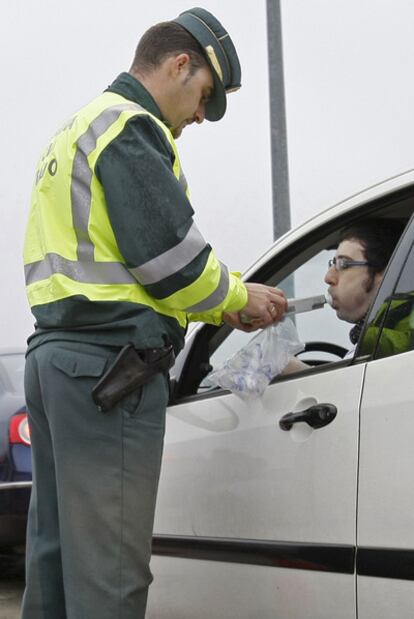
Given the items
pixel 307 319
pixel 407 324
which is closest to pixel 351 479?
pixel 407 324

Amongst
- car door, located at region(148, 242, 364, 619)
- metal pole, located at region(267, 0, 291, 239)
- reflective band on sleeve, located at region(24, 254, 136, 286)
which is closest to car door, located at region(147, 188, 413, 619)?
car door, located at region(148, 242, 364, 619)

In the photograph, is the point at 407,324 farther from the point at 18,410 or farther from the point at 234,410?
the point at 18,410

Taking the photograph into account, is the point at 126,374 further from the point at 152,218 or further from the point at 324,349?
the point at 324,349

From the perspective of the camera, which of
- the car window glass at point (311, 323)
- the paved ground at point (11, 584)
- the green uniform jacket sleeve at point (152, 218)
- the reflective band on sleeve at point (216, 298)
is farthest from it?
the paved ground at point (11, 584)

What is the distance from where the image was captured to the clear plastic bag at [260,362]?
3.46 m

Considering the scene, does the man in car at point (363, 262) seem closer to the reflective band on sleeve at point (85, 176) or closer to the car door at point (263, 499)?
the car door at point (263, 499)

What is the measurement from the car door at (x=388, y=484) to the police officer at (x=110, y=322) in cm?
43

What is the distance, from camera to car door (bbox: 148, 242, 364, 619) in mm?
3076

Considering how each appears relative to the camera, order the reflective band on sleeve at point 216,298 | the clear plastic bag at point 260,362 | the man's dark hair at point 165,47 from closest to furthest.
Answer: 1. the reflective band on sleeve at point 216,298
2. the man's dark hair at point 165,47
3. the clear plastic bag at point 260,362

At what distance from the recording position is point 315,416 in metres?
3.18

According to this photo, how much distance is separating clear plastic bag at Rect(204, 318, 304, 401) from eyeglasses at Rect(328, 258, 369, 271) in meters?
0.26

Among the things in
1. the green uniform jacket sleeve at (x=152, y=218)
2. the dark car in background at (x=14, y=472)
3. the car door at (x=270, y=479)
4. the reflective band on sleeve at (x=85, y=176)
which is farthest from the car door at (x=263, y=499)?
the dark car in background at (x=14, y=472)

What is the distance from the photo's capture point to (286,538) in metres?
3.24

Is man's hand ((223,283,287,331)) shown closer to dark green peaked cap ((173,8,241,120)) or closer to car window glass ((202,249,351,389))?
car window glass ((202,249,351,389))
